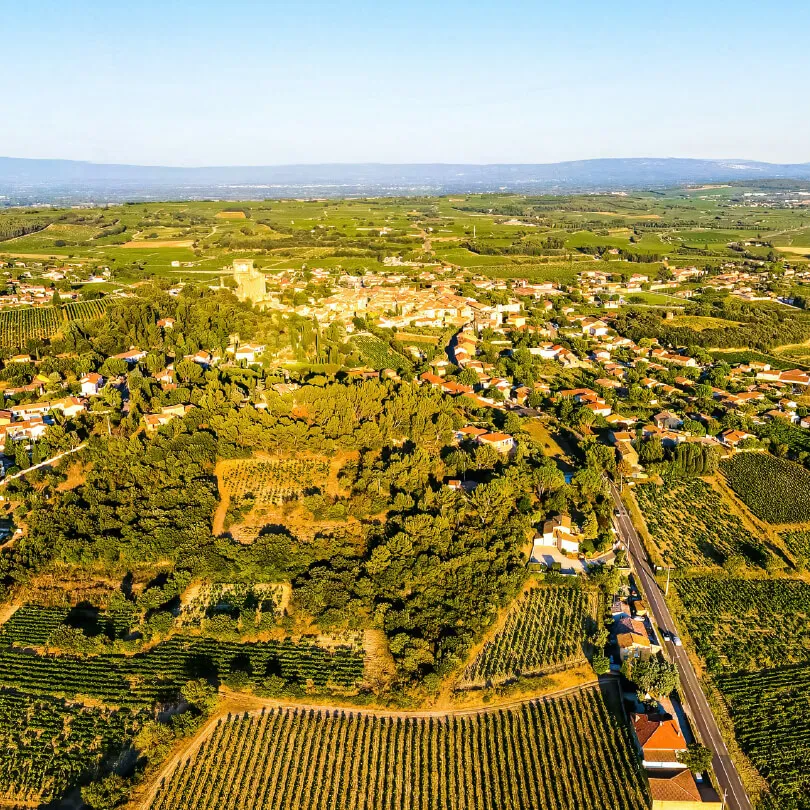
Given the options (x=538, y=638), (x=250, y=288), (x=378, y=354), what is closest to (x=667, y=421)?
(x=538, y=638)

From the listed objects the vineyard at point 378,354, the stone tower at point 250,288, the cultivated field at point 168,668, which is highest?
the stone tower at point 250,288

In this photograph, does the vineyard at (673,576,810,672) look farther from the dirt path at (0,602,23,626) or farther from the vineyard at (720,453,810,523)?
the dirt path at (0,602,23,626)

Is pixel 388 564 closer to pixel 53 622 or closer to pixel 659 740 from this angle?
pixel 659 740

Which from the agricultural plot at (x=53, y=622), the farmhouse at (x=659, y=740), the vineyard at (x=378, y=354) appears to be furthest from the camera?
the vineyard at (x=378, y=354)

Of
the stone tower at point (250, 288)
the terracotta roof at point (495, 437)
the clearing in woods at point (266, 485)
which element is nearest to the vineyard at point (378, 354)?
the stone tower at point (250, 288)

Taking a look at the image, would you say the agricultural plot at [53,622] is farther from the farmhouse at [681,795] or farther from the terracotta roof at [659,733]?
the farmhouse at [681,795]

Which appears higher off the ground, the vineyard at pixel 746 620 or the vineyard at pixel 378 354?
the vineyard at pixel 378 354

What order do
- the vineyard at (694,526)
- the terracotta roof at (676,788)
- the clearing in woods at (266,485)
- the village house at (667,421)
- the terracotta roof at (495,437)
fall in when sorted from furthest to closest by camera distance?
the village house at (667,421) → the terracotta roof at (495,437) → the clearing in woods at (266,485) → the vineyard at (694,526) → the terracotta roof at (676,788)
